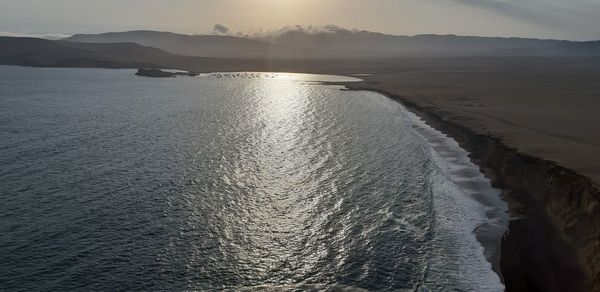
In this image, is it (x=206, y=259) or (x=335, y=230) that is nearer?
(x=206, y=259)

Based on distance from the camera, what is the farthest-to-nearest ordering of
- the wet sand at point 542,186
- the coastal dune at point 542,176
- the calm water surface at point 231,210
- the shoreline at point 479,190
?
the shoreline at point 479,190 < the coastal dune at point 542,176 < the wet sand at point 542,186 < the calm water surface at point 231,210

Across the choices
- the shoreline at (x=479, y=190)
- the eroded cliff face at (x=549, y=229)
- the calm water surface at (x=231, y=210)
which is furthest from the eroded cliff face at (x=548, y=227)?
the calm water surface at (x=231, y=210)

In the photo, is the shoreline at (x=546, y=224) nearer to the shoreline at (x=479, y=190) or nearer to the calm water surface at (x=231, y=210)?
the shoreline at (x=479, y=190)

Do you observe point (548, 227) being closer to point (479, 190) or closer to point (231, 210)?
point (479, 190)

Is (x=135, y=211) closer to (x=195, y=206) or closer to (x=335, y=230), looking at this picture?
(x=195, y=206)

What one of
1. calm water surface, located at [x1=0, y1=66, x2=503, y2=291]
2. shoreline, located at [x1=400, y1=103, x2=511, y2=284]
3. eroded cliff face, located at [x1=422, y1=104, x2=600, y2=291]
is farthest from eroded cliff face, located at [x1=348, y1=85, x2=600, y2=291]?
calm water surface, located at [x1=0, y1=66, x2=503, y2=291]

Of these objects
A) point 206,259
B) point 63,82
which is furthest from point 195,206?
point 63,82

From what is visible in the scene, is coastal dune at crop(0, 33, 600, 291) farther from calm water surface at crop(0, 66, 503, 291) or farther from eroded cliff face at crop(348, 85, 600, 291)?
calm water surface at crop(0, 66, 503, 291)
